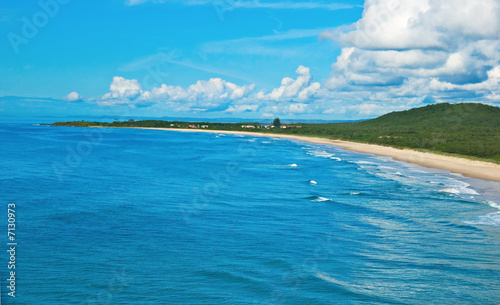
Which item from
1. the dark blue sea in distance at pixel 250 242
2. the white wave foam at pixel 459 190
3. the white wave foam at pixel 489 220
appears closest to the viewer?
the dark blue sea in distance at pixel 250 242

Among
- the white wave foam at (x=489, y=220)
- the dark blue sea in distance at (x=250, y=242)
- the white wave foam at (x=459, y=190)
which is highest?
the white wave foam at (x=459, y=190)

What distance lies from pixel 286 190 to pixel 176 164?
28.2 m

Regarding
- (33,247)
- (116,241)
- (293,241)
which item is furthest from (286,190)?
(33,247)

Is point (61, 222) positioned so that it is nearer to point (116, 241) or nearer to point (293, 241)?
point (116, 241)

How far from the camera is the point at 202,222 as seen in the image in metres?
29.2

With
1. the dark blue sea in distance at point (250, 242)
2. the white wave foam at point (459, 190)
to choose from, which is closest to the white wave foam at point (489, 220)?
the dark blue sea in distance at point (250, 242)

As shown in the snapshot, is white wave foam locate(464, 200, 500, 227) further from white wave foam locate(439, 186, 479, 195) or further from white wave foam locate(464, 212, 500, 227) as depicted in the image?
white wave foam locate(439, 186, 479, 195)

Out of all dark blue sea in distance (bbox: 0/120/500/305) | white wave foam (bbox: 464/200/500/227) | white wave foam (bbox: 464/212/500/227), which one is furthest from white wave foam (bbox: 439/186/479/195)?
white wave foam (bbox: 464/212/500/227)

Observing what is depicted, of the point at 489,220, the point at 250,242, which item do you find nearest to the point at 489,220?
the point at 489,220

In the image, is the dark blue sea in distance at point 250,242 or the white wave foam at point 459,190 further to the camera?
the white wave foam at point 459,190

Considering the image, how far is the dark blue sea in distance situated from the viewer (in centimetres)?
1791

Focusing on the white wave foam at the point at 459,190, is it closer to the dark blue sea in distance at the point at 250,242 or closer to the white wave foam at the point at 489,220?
the dark blue sea in distance at the point at 250,242

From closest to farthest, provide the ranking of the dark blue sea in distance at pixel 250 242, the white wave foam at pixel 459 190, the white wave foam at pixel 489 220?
the dark blue sea in distance at pixel 250 242 < the white wave foam at pixel 489 220 < the white wave foam at pixel 459 190

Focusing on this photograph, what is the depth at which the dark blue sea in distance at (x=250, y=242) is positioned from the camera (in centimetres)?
1791
